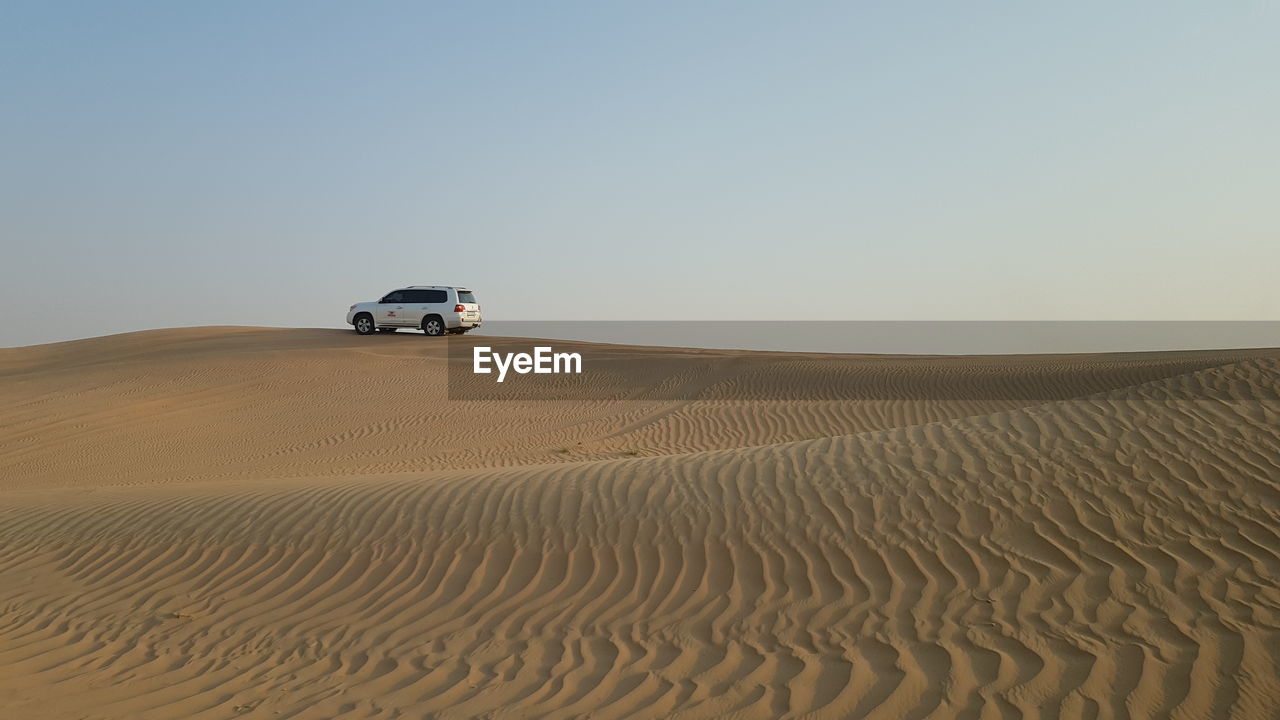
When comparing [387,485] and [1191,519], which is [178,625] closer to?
[387,485]

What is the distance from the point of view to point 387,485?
9.66m

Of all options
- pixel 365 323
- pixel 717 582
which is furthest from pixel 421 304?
pixel 717 582

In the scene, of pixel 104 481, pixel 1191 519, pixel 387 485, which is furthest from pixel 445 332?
pixel 1191 519

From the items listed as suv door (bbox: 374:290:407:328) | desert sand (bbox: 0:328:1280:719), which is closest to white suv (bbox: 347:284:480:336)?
suv door (bbox: 374:290:407:328)

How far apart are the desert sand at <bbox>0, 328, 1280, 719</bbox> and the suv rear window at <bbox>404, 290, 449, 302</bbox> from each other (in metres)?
19.3

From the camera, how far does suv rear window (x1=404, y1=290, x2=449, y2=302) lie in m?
30.4

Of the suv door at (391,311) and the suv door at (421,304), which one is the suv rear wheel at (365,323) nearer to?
the suv door at (391,311)

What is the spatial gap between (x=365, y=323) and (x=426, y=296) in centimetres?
→ 282

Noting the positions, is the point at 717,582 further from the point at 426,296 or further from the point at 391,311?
the point at 391,311

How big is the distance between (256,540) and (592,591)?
11.8ft

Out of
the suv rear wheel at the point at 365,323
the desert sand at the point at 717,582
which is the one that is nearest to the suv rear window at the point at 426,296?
the suv rear wheel at the point at 365,323

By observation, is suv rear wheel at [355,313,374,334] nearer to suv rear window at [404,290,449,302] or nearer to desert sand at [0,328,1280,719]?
suv rear window at [404,290,449,302]

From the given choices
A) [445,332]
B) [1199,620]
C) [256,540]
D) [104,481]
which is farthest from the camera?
[445,332]

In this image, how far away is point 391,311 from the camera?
1224 inches
